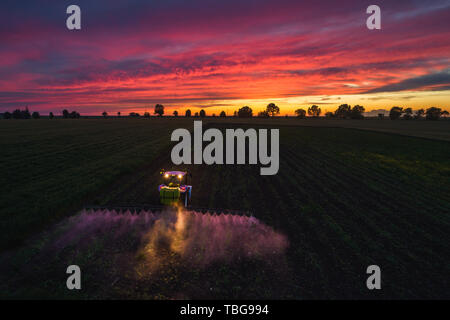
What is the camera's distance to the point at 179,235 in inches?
325

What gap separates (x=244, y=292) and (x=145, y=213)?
20.6 ft

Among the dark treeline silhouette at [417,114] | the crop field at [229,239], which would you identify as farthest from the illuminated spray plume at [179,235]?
the dark treeline silhouette at [417,114]

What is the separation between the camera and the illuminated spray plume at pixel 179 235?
7223 mm

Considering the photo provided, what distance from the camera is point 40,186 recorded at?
41.8ft

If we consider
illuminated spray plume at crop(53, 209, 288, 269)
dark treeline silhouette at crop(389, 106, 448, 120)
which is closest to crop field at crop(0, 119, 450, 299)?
illuminated spray plume at crop(53, 209, 288, 269)

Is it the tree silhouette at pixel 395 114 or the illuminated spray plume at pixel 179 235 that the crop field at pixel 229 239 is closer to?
the illuminated spray plume at pixel 179 235

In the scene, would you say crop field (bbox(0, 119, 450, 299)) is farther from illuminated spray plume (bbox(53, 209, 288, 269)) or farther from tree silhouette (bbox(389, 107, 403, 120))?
tree silhouette (bbox(389, 107, 403, 120))

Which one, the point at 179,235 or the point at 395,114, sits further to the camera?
the point at 395,114

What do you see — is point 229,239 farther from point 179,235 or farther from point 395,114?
point 395,114

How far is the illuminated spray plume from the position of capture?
7223 mm

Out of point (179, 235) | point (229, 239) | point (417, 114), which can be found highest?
point (417, 114)

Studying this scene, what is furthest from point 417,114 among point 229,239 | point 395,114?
point 229,239

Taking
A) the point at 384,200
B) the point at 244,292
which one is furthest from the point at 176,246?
the point at 384,200
